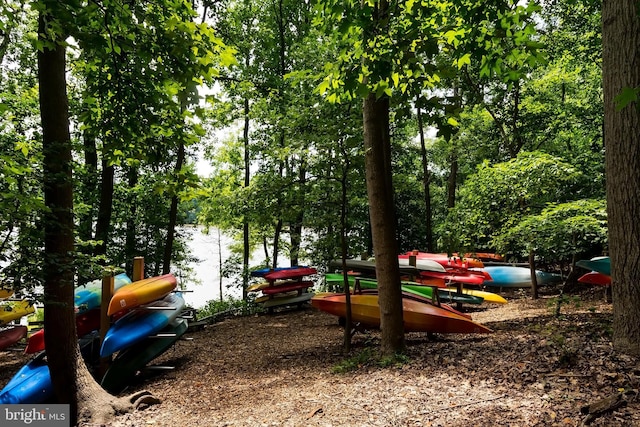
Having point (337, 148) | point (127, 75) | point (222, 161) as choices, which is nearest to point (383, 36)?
point (127, 75)

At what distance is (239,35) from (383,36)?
39.9 feet

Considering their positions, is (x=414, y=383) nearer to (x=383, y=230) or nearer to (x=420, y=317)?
(x=383, y=230)

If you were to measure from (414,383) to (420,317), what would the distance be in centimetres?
208

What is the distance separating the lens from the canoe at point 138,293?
564 cm

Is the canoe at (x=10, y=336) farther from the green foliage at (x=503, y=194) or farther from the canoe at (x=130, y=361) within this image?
the green foliage at (x=503, y=194)

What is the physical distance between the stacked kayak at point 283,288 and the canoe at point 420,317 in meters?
4.98

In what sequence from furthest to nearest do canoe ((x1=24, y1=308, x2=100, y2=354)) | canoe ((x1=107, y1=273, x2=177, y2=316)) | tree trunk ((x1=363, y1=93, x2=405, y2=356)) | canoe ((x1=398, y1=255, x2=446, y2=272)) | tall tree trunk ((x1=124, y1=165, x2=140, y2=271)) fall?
tall tree trunk ((x1=124, y1=165, x2=140, y2=271))
canoe ((x1=398, y1=255, x2=446, y2=272))
canoe ((x1=24, y1=308, x2=100, y2=354))
canoe ((x1=107, y1=273, x2=177, y2=316))
tree trunk ((x1=363, y1=93, x2=405, y2=356))

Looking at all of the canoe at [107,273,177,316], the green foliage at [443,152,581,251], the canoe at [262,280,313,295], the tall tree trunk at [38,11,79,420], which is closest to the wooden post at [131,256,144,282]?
the canoe at [107,273,177,316]

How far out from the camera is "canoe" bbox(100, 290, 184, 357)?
552cm

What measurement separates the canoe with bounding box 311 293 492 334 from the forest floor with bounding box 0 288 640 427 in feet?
0.61

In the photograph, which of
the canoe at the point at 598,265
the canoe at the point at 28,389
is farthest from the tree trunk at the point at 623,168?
the canoe at the point at 28,389

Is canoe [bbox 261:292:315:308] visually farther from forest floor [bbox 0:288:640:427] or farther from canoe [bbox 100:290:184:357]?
canoe [bbox 100:290:184:357]

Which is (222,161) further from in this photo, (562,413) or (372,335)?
(562,413)

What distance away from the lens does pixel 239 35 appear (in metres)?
13.6
